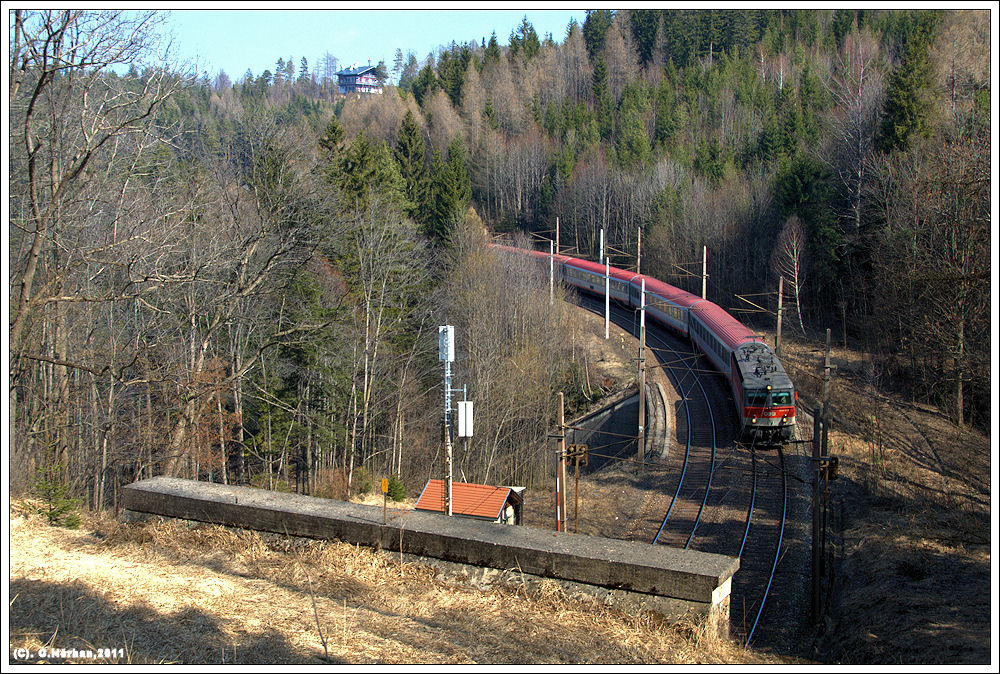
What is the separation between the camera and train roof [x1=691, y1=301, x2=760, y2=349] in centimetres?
2547

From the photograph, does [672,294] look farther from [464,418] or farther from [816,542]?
[464,418]

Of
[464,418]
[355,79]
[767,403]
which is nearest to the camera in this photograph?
[464,418]

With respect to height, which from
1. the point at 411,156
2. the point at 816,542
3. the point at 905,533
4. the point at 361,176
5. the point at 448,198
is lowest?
the point at 905,533

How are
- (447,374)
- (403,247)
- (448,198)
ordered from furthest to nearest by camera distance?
(448,198) < (403,247) < (447,374)

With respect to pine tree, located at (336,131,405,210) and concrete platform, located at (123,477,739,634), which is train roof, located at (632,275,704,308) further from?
concrete platform, located at (123,477,739,634)

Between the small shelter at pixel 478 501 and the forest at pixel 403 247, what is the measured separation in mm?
4052

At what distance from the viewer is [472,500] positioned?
12.5 metres

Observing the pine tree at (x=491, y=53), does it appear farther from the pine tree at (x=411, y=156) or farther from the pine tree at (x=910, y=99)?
the pine tree at (x=910, y=99)

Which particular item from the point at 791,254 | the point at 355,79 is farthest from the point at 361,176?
the point at 355,79

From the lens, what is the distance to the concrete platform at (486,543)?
575cm

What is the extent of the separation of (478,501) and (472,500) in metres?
0.11

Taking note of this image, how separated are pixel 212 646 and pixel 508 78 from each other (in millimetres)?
81234

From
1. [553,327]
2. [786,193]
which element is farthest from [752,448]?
[786,193]

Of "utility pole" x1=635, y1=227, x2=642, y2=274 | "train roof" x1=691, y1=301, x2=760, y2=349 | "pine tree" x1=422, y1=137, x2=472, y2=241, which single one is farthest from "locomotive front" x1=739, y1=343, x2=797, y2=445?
"pine tree" x1=422, y1=137, x2=472, y2=241
